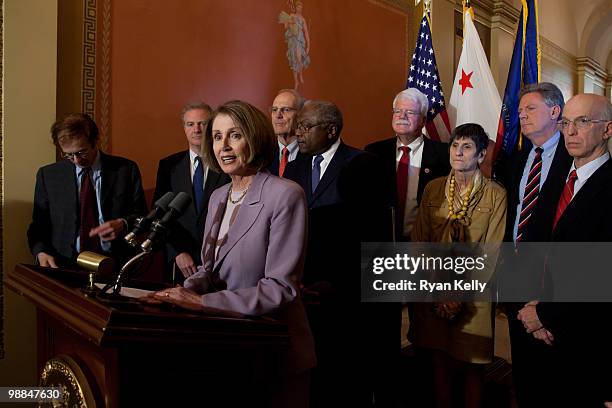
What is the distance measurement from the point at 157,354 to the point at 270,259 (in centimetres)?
39

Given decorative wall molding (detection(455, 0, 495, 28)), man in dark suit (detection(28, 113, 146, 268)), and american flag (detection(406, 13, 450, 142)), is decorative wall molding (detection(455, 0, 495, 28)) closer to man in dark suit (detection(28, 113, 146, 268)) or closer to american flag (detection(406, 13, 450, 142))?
american flag (detection(406, 13, 450, 142))

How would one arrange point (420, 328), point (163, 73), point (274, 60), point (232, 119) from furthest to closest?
point (274, 60), point (163, 73), point (420, 328), point (232, 119)

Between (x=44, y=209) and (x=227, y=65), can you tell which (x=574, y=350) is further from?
(x=227, y=65)

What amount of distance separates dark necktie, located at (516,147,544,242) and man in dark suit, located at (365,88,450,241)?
68cm

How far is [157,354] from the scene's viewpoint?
1.18 metres

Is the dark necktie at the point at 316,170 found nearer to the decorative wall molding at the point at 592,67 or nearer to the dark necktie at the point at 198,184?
the dark necktie at the point at 198,184

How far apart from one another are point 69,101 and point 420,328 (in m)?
2.40

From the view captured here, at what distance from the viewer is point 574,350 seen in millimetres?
2330

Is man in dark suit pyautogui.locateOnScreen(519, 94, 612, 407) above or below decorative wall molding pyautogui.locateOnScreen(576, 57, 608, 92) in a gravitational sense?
below

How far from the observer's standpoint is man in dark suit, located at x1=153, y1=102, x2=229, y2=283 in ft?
9.62

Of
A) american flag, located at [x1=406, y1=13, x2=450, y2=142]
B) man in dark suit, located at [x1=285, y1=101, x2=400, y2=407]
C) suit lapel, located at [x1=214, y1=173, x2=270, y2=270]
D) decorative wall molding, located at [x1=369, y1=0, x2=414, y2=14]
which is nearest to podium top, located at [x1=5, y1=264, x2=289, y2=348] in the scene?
→ suit lapel, located at [x1=214, y1=173, x2=270, y2=270]

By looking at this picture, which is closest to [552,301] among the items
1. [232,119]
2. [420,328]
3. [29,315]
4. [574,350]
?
[574,350]

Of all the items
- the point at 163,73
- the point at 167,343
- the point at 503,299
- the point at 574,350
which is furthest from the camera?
the point at 163,73

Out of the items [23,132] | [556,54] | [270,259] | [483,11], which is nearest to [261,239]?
[270,259]
